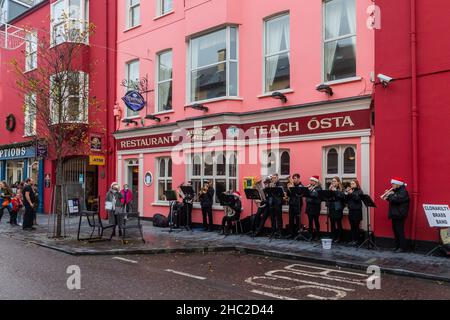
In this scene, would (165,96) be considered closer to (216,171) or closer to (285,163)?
(216,171)

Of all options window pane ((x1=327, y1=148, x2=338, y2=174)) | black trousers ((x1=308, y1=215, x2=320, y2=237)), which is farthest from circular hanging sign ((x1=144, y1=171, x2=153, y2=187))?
window pane ((x1=327, y1=148, x2=338, y2=174))

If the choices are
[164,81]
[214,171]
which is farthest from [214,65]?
[214,171]

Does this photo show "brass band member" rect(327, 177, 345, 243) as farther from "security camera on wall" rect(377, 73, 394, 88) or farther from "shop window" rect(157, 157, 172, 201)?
"shop window" rect(157, 157, 172, 201)

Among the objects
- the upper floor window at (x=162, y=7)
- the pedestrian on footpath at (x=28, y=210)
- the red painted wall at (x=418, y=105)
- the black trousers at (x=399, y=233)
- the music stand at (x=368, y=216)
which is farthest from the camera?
the upper floor window at (x=162, y=7)

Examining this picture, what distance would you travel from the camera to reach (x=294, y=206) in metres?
12.0

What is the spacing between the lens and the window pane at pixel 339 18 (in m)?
12.0

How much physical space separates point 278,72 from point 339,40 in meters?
2.17

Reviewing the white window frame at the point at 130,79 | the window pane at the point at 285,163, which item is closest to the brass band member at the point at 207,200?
the window pane at the point at 285,163

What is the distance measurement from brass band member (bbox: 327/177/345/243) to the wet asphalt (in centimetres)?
223

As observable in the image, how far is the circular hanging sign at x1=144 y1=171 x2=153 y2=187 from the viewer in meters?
17.6

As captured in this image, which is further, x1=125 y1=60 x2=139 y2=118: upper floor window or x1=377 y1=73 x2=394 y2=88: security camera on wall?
x1=125 y1=60 x2=139 y2=118: upper floor window

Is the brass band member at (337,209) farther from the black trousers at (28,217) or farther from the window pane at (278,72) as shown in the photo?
the black trousers at (28,217)

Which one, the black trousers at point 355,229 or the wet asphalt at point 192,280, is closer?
the wet asphalt at point 192,280

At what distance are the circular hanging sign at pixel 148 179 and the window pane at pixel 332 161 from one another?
26.1ft
